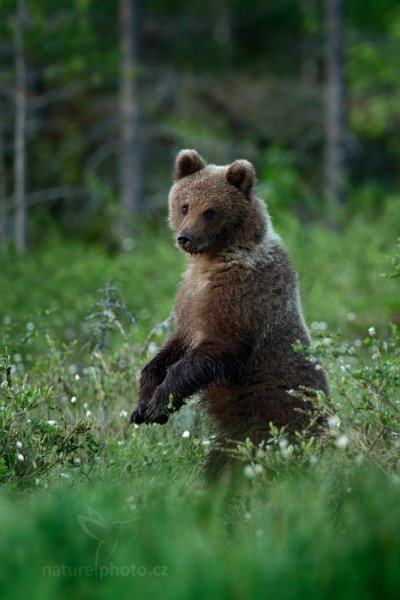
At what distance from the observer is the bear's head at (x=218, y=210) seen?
220 inches

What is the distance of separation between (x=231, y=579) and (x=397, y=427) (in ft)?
6.67

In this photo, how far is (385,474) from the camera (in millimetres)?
3947

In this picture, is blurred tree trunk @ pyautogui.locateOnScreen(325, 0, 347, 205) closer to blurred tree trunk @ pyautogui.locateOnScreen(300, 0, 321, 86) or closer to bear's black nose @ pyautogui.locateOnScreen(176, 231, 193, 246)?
blurred tree trunk @ pyautogui.locateOnScreen(300, 0, 321, 86)

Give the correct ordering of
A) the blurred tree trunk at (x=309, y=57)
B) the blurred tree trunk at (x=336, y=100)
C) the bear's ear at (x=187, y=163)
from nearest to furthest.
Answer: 1. the bear's ear at (x=187, y=163)
2. the blurred tree trunk at (x=336, y=100)
3. the blurred tree trunk at (x=309, y=57)

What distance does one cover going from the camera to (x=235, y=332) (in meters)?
5.23

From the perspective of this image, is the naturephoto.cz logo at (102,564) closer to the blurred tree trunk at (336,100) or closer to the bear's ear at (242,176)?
the bear's ear at (242,176)

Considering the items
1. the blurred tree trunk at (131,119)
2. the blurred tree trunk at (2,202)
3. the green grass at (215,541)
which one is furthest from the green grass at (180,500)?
the blurred tree trunk at (131,119)

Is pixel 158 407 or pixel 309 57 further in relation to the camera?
pixel 309 57

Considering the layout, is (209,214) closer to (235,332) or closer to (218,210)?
(218,210)

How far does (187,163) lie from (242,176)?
40 cm

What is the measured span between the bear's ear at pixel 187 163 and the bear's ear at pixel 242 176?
28 cm

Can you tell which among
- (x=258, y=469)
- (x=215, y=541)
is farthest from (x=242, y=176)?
(x=215, y=541)

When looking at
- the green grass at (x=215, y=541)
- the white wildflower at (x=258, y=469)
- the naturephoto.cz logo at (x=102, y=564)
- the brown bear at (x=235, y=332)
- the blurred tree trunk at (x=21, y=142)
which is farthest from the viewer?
the blurred tree trunk at (x=21, y=142)

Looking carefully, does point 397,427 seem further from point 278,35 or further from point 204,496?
point 278,35
